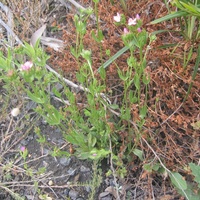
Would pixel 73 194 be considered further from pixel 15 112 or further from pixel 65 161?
pixel 15 112

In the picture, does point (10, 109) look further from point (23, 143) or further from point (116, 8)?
point (116, 8)

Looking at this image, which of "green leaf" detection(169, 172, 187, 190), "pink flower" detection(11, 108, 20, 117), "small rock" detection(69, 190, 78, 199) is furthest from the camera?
"pink flower" detection(11, 108, 20, 117)

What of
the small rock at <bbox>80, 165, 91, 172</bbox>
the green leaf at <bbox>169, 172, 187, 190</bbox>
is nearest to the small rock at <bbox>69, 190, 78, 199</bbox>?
the small rock at <bbox>80, 165, 91, 172</bbox>

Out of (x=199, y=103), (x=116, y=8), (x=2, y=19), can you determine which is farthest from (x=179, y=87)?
(x=2, y=19)

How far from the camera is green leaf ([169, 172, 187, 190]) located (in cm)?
116

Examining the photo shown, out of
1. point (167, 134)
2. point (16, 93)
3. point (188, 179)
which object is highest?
point (16, 93)

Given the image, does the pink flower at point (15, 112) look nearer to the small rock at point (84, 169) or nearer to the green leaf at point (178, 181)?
the small rock at point (84, 169)

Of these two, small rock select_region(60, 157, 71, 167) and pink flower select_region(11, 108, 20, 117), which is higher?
pink flower select_region(11, 108, 20, 117)

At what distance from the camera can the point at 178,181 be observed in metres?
1.18

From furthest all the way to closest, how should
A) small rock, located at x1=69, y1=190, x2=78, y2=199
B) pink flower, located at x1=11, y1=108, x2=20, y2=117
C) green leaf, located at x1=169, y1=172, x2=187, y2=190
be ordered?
pink flower, located at x1=11, y1=108, x2=20, y2=117, small rock, located at x1=69, y1=190, x2=78, y2=199, green leaf, located at x1=169, y1=172, x2=187, y2=190

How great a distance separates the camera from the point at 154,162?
49.1 inches

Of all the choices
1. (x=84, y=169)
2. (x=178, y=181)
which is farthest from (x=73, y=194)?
(x=178, y=181)

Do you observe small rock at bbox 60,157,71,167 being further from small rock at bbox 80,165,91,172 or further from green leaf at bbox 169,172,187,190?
green leaf at bbox 169,172,187,190

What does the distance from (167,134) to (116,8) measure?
0.61m
